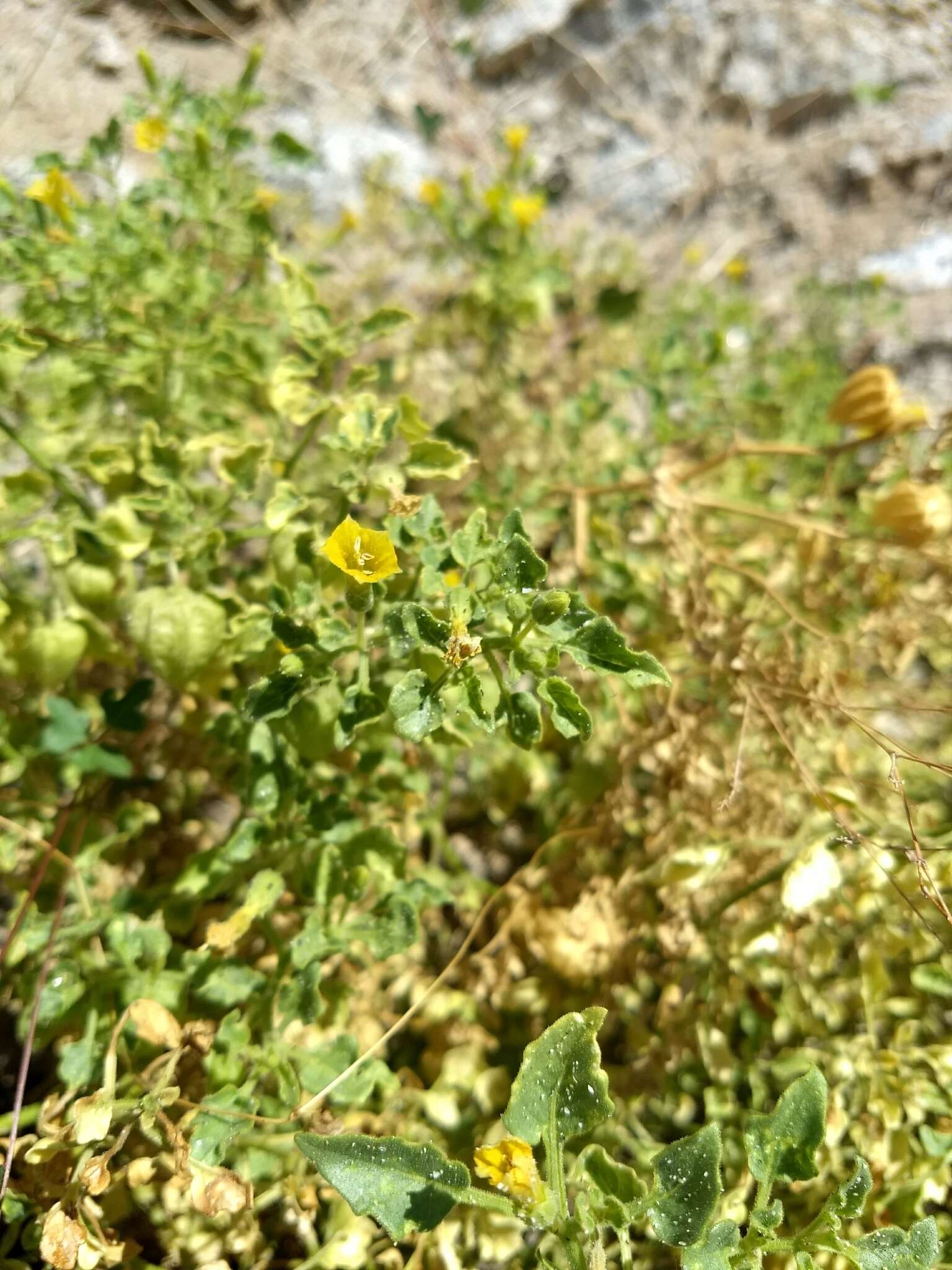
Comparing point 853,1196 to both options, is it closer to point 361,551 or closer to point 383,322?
point 361,551

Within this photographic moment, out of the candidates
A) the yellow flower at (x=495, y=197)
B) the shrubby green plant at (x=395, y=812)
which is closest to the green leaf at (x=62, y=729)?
the shrubby green plant at (x=395, y=812)

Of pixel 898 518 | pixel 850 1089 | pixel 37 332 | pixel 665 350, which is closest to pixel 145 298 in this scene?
pixel 37 332

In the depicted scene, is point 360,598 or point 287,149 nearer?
point 360,598

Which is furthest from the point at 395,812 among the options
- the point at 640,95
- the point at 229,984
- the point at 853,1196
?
the point at 640,95

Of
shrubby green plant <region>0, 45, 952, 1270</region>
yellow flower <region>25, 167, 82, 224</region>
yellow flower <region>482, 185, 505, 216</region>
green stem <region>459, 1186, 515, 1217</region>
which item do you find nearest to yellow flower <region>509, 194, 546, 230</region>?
yellow flower <region>482, 185, 505, 216</region>

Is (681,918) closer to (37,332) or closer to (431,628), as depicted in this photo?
(431,628)
